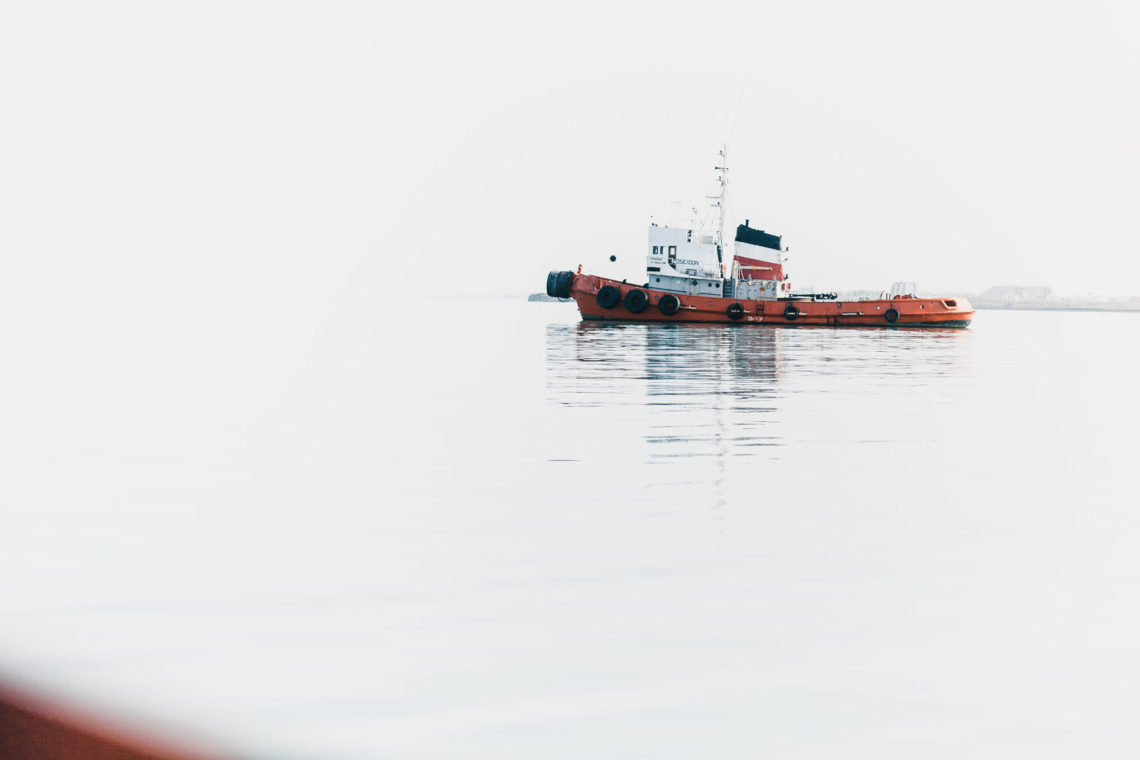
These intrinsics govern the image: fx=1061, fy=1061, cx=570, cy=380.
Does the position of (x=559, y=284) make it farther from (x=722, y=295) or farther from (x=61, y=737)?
(x=61, y=737)

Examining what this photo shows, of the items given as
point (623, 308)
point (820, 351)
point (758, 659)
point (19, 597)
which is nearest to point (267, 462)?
point (19, 597)

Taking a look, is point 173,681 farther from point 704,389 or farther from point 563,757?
point 704,389

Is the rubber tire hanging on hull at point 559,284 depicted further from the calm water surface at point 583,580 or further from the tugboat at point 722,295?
the calm water surface at point 583,580

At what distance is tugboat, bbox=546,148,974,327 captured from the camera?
4725 centimetres

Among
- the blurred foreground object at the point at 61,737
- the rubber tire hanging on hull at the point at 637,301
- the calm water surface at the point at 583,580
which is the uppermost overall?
the rubber tire hanging on hull at the point at 637,301

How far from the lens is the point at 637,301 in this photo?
4734cm

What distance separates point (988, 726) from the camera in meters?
3.79

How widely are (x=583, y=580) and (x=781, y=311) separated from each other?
42950 millimetres

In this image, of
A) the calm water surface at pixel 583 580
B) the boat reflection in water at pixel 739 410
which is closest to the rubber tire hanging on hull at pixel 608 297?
the boat reflection in water at pixel 739 410

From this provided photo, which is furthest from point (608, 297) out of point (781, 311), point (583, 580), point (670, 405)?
point (583, 580)

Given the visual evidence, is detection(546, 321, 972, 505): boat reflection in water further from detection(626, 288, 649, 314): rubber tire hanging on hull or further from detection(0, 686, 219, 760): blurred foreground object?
detection(626, 288, 649, 314): rubber tire hanging on hull

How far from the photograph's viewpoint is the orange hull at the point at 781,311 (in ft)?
154

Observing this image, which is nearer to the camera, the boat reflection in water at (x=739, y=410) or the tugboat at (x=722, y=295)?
the boat reflection in water at (x=739, y=410)

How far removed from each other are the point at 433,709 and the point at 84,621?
2.20 meters
